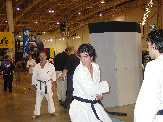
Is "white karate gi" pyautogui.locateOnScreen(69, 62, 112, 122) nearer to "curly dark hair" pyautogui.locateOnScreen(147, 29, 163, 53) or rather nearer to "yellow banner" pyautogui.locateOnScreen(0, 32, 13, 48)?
"curly dark hair" pyautogui.locateOnScreen(147, 29, 163, 53)

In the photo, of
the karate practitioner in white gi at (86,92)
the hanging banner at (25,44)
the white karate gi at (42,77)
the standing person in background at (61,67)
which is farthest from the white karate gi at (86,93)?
the hanging banner at (25,44)

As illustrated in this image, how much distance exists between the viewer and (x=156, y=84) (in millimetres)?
1924

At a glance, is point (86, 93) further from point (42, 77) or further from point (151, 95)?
point (42, 77)

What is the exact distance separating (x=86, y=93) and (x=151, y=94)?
130 centimetres

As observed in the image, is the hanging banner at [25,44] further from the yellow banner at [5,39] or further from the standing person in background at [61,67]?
the standing person in background at [61,67]

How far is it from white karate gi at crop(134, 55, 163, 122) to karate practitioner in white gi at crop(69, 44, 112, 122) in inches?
45.9

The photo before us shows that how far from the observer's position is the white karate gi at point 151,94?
75.7 inches

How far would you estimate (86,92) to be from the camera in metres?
3.12

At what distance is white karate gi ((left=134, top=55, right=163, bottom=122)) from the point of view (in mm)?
1923

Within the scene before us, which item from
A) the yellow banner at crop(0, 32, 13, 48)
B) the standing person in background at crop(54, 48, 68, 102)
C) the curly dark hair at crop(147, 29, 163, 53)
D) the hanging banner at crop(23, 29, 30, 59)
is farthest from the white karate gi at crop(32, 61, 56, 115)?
the yellow banner at crop(0, 32, 13, 48)

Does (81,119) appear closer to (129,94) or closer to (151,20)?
(129,94)

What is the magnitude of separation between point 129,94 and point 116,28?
6.98 ft

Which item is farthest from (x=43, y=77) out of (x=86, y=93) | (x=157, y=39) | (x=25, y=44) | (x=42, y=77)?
(x=25, y=44)

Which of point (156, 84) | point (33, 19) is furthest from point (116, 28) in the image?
point (33, 19)
